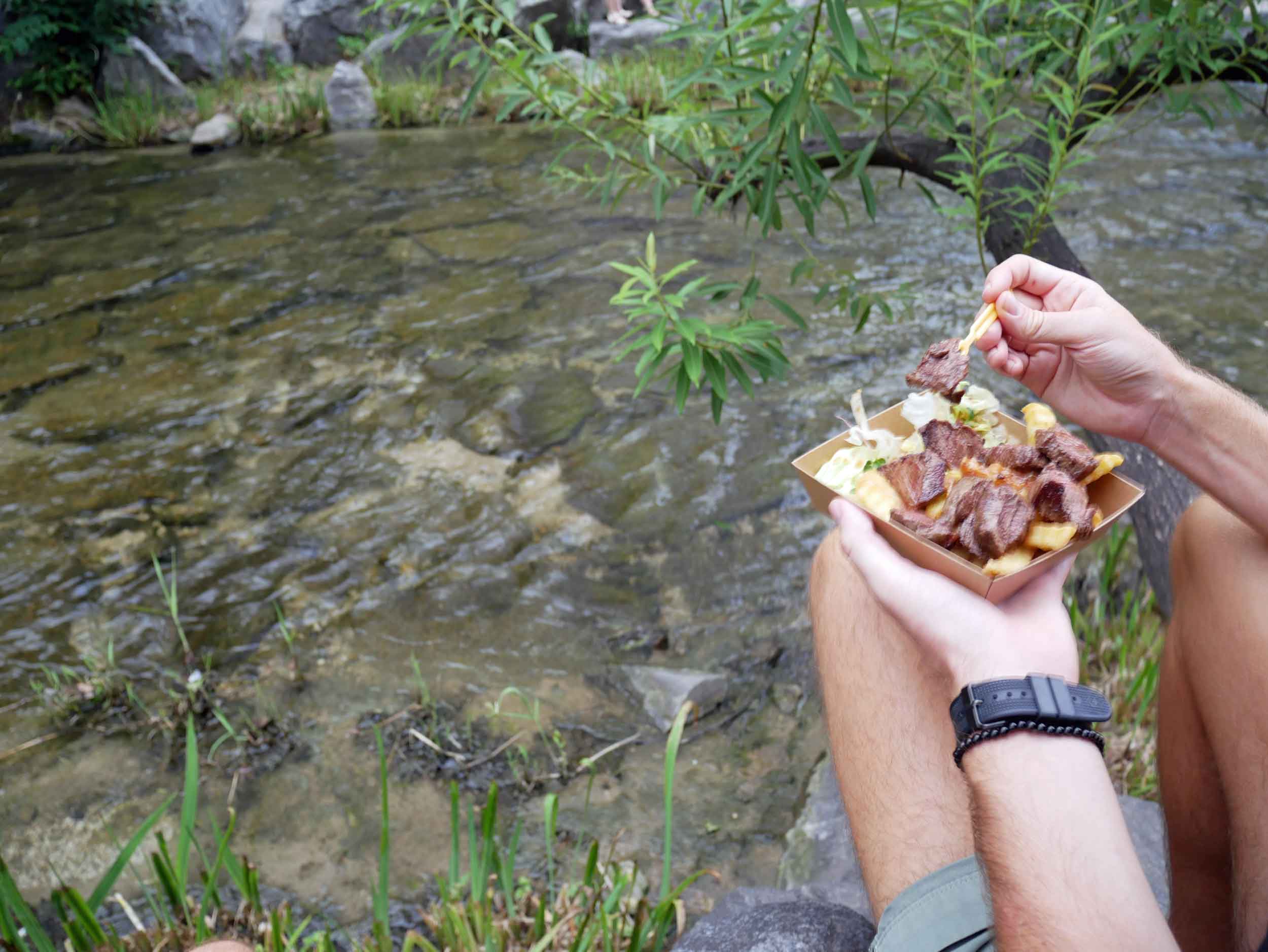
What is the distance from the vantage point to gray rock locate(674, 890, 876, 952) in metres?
1.25

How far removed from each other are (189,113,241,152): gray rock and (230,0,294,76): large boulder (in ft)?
8.43

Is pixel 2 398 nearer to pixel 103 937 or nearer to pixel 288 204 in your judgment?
pixel 288 204

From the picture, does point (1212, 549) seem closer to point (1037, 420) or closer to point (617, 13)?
point (1037, 420)

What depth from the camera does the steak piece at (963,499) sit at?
1.16 meters

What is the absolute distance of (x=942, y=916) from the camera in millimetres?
1085

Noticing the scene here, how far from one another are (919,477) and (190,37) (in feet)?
36.0

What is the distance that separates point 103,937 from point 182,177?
665 cm

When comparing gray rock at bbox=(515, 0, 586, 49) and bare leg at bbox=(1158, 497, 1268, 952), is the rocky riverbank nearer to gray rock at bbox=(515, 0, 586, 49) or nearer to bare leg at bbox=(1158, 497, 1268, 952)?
gray rock at bbox=(515, 0, 586, 49)

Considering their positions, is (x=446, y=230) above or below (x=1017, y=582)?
below

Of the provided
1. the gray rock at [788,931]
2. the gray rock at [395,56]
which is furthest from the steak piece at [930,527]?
the gray rock at [395,56]

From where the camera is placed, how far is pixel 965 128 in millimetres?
3238

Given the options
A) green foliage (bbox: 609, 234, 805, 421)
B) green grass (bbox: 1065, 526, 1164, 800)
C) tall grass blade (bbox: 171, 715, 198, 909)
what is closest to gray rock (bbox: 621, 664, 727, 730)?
green foliage (bbox: 609, 234, 805, 421)

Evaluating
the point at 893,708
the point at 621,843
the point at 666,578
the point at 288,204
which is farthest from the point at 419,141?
the point at 893,708

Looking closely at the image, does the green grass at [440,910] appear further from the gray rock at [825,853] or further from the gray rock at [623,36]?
the gray rock at [623,36]
